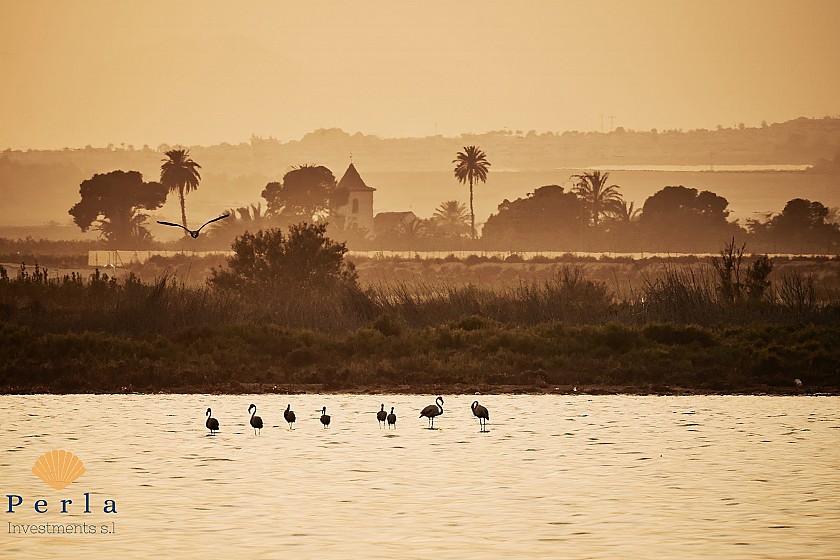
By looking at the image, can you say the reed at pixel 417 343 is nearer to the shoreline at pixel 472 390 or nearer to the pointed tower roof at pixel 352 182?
the shoreline at pixel 472 390

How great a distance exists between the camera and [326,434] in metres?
23.0

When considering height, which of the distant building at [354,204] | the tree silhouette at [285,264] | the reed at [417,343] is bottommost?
the reed at [417,343]

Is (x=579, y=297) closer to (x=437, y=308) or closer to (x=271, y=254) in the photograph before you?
(x=437, y=308)

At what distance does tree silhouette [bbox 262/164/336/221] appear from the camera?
144050 mm

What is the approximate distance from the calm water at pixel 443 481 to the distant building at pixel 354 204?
123813mm

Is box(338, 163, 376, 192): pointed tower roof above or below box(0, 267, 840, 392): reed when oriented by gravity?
above

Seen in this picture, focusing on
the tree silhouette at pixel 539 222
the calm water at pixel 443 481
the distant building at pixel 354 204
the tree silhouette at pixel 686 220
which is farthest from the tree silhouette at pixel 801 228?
the calm water at pixel 443 481

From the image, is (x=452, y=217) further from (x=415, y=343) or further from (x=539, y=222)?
(x=415, y=343)

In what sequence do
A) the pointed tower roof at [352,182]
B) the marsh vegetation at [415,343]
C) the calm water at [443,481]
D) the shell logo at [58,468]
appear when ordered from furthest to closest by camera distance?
the pointed tower roof at [352,182] → the marsh vegetation at [415,343] → the shell logo at [58,468] → the calm water at [443,481]

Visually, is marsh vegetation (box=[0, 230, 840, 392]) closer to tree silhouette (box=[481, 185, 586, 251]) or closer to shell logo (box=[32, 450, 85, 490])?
shell logo (box=[32, 450, 85, 490])

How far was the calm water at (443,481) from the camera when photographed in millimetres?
14172

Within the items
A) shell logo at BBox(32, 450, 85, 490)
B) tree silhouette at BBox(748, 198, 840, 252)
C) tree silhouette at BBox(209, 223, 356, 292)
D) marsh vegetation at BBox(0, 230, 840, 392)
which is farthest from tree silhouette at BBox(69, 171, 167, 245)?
shell logo at BBox(32, 450, 85, 490)

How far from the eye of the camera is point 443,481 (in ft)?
59.3

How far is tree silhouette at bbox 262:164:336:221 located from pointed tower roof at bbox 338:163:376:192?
854 cm
